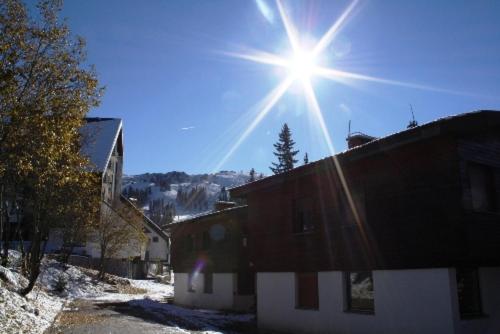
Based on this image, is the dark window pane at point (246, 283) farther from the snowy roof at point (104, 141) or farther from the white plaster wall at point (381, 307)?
the snowy roof at point (104, 141)

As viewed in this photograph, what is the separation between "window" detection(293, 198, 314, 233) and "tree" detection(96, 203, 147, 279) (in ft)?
89.5

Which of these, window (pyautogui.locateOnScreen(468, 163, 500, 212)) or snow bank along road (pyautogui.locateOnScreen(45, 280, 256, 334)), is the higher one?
window (pyautogui.locateOnScreen(468, 163, 500, 212))

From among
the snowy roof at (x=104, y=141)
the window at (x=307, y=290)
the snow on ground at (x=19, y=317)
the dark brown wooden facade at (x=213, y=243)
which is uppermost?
the snowy roof at (x=104, y=141)

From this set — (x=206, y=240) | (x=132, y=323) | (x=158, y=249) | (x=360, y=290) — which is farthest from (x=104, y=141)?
(x=360, y=290)

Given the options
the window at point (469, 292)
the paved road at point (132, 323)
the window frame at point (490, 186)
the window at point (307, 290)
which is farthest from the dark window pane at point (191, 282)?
the window frame at point (490, 186)

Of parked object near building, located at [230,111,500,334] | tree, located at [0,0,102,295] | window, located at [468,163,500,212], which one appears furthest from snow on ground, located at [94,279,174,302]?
window, located at [468,163,500,212]

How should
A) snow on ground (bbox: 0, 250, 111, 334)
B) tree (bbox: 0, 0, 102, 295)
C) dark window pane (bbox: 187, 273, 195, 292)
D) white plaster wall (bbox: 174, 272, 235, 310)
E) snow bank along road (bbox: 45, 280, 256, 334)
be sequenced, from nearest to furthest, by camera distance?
tree (bbox: 0, 0, 102, 295) < snow on ground (bbox: 0, 250, 111, 334) < snow bank along road (bbox: 45, 280, 256, 334) < white plaster wall (bbox: 174, 272, 235, 310) < dark window pane (bbox: 187, 273, 195, 292)

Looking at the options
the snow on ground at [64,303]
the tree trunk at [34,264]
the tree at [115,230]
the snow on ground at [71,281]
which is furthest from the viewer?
the tree at [115,230]

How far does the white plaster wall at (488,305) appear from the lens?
1321 centimetres

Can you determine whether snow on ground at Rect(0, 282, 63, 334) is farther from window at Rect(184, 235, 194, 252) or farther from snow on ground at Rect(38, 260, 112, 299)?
window at Rect(184, 235, 194, 252)

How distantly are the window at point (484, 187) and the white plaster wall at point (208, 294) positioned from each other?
1708cm

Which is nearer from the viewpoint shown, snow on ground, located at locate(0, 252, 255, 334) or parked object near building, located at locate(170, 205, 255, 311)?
snow on ground, located at locate(0, 252, 255, 334)

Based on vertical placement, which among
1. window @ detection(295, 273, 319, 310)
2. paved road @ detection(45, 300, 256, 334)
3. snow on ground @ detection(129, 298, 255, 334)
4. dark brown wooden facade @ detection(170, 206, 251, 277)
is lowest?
snow on ground @ detection(129, 298, 255, 334)

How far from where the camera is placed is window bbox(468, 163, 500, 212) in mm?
13984
